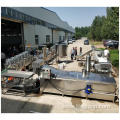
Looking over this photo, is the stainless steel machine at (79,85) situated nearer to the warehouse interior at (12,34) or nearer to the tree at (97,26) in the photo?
the warehouse interior at (12,34)

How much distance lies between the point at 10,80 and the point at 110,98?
15.9ft

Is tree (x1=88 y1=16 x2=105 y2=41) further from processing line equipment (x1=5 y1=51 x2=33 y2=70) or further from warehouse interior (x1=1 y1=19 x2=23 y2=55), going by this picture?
processing line equipment (x1=5 y1=51 x2=33 y2=70)

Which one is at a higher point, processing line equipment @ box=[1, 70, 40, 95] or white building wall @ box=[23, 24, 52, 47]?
white building wall @ box=[23, 24, 52, 47]

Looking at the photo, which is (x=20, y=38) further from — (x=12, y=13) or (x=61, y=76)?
(x=61, y=76)

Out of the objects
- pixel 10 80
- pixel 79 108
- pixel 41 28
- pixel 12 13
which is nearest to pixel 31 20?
pixel 41 28

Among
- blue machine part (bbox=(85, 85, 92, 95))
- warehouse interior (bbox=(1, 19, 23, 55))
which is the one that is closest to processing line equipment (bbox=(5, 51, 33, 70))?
blue machine part (bbox=(85, 85, 92, 95))

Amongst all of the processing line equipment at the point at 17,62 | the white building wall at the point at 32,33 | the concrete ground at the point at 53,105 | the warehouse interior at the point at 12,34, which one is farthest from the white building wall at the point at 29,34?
the concrete ground at the point at 53,105

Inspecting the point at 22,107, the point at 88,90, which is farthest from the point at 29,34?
the point at 88,90

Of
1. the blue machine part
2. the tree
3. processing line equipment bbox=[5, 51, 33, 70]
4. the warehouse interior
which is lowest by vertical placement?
the blue machine part

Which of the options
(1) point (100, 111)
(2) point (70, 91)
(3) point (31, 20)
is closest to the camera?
(1) point (100, 111)

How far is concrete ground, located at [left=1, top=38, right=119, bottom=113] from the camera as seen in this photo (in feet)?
14.5

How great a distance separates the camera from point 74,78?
5.12 meters

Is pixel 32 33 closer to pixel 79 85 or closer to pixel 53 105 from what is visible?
pixel 79 85

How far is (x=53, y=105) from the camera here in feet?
15.4
